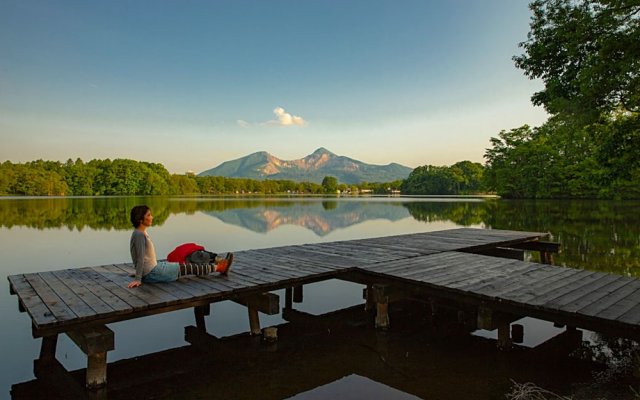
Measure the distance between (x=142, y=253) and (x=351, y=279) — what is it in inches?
174

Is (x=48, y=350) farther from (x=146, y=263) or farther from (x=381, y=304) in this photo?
(x=381, y=304)

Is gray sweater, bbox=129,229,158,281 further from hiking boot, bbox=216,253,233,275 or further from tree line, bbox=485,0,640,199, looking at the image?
tree line, bbox=485,0,640,199

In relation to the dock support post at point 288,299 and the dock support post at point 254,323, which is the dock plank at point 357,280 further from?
the dock support post at point 288,299

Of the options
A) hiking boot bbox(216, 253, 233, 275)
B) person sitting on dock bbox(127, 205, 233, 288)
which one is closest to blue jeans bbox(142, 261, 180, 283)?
person sitting on dock bbox(127, 205, 233, 288)

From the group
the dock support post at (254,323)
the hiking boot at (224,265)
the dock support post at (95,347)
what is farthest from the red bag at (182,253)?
the dock support post at (95,347)

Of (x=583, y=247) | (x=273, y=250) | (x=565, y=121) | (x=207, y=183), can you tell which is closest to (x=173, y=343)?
(x=273, y=250)

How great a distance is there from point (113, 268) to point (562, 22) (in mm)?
20454

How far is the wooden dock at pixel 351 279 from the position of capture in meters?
5.46

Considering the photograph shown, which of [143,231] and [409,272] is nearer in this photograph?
[143,231]

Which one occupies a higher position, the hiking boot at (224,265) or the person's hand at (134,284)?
the hiking boot at (224,265)

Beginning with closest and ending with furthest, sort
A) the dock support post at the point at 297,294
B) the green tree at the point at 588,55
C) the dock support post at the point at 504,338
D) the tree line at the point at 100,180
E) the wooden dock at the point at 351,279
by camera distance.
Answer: the wooden dock at the point at 351,279 < the dock support post at the point at 504,338 < the dock support post at the point at 297,294 < the green tree at the point at 588,55 < the tree line at the point at 100,180

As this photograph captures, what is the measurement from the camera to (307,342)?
24.9 feet

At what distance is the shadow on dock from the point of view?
555cm

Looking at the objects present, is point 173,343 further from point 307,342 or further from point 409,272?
point 409,272
